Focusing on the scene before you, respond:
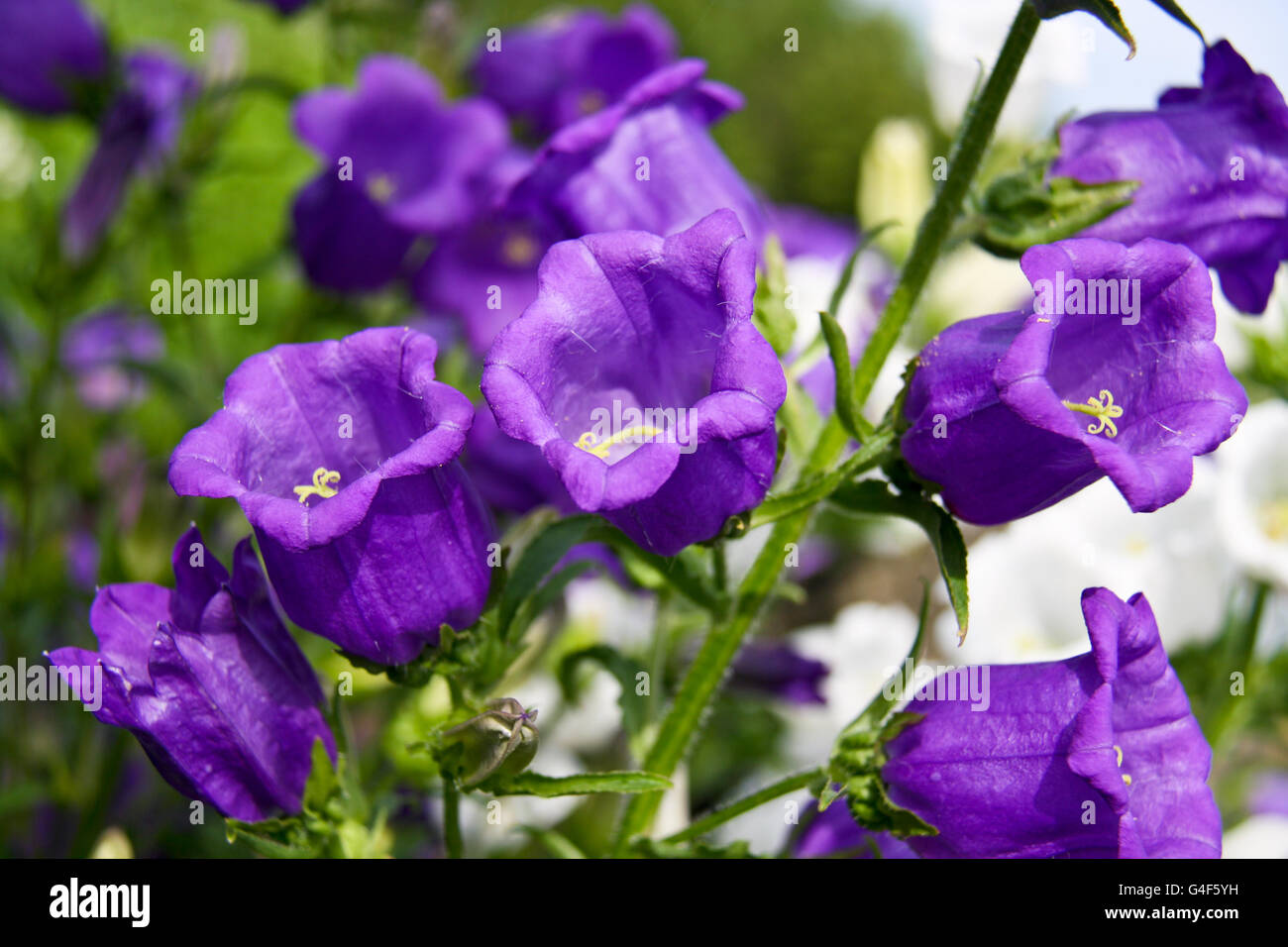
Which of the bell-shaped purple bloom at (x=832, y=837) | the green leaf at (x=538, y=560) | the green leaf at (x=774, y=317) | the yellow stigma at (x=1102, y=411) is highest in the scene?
the green leaf at (x=774, y=317)

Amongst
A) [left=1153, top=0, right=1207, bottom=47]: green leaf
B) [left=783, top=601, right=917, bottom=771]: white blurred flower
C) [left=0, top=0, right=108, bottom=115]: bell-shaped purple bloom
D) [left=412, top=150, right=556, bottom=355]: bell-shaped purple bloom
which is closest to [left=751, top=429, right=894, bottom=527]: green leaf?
[left=1153, top=0, right=1207, bottom=47]: green leaf

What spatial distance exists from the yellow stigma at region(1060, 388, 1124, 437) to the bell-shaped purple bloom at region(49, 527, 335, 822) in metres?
0.81

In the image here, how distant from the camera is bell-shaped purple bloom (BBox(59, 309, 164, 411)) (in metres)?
2.89

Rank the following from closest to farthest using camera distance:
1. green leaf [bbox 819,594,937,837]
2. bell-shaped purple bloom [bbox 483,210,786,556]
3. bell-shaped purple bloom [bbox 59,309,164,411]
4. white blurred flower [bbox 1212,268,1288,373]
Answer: bell-shaped purple bloom [bbox 483,210,786,556]
green leaf [bbox 819,594,937,837]
white blurred flower [bbox 1212,268,1288,373]
bell-shaped purple bloom [bbox 59,309,164,411]

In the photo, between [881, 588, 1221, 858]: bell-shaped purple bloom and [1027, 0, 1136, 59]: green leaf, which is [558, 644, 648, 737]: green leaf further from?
[1027, 0, 1136, 59]: green leaf

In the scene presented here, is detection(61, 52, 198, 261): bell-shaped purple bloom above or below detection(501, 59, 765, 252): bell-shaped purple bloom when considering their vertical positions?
above

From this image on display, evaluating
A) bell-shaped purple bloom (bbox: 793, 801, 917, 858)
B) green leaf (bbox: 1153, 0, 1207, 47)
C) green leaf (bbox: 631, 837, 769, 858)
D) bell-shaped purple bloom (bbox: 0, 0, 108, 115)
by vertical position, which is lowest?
bell-shaped purple bloom (bbox: 793, 801, 917, 858)

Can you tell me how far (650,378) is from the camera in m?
1.28

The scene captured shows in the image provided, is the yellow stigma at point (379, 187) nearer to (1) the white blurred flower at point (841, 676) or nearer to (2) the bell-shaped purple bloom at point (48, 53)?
(2) the bell-shaped purple bloom at point (48, 53)

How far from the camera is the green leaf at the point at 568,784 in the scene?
1.17 metres

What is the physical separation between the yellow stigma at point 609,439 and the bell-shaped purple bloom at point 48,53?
6.07 feet

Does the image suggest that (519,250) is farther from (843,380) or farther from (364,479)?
(364,479)

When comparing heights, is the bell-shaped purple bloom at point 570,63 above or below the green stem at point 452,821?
above

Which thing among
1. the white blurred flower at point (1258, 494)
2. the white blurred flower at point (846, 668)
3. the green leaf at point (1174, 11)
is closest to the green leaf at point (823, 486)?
the green leaf at point (1174, 11)
